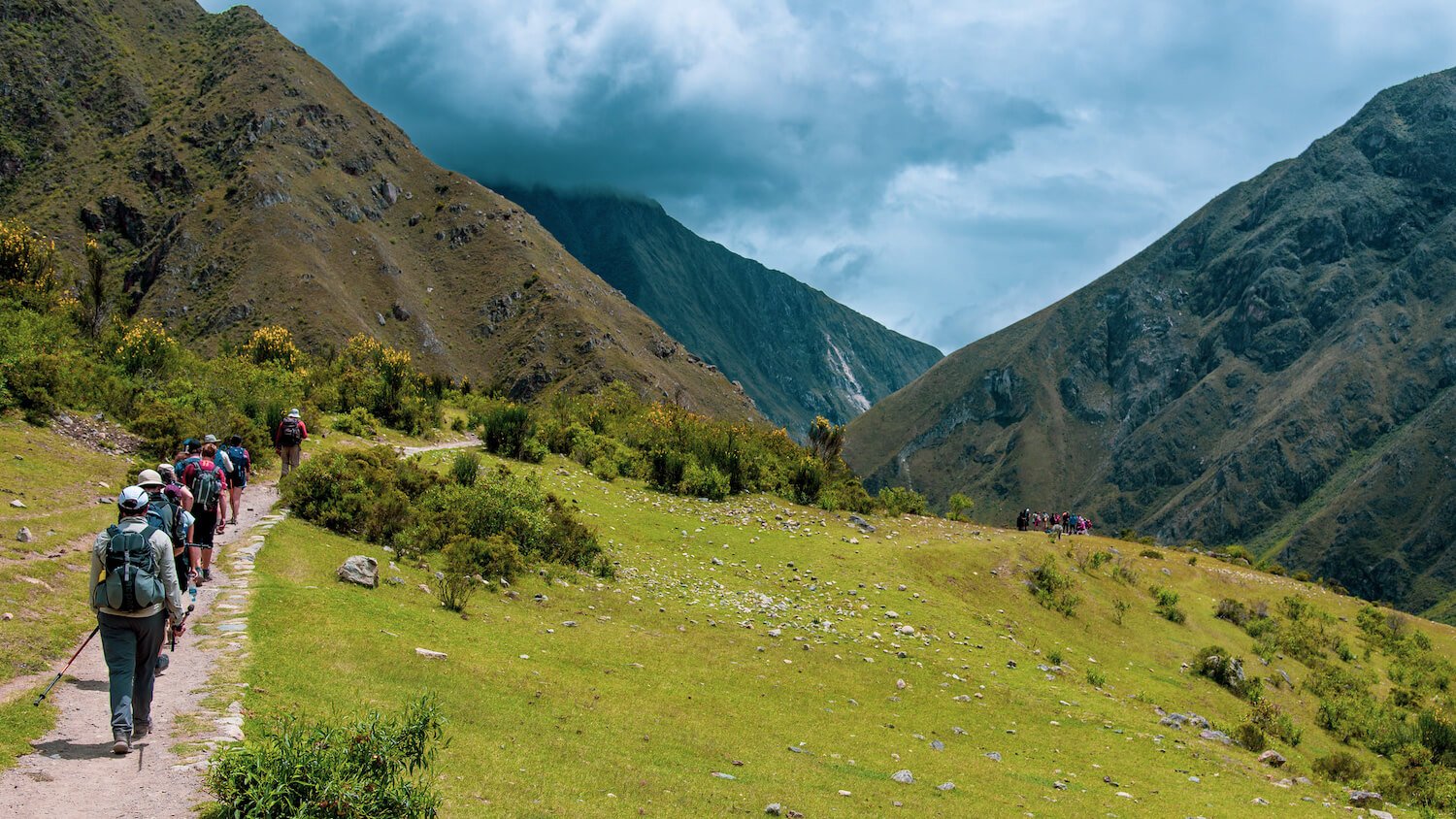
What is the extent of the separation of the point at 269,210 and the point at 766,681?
152496mm

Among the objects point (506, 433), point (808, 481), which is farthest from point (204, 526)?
point (808, 481)

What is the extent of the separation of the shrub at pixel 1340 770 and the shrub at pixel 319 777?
53.6ft

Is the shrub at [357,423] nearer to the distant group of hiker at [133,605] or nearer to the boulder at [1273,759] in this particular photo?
the distant group of hiker at [133,605]

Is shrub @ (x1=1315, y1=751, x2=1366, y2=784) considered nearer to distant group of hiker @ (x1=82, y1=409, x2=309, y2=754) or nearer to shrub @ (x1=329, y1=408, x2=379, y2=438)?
distant group of hiker @ (x1=82, y1=409, x2=309, y2=754)

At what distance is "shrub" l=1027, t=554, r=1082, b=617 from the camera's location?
22766 mm

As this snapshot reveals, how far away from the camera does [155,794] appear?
648 cm

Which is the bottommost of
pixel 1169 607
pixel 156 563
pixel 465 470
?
pixel 1169 607

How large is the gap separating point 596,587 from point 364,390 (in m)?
23.3

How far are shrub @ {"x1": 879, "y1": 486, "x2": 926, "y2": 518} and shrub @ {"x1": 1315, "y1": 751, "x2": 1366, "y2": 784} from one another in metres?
16.4

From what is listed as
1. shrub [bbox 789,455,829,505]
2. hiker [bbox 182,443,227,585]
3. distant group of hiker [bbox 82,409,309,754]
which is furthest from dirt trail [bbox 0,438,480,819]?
shrub [bbox 789,455,829,505]

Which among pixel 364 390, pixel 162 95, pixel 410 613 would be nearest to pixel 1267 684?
pixel 410 613

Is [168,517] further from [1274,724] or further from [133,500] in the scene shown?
[1274,724]

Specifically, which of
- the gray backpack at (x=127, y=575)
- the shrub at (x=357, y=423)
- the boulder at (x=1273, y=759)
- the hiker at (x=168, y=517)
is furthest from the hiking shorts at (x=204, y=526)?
the boulder at (x=1273, y=759)

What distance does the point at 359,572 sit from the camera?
14398 millimetres
